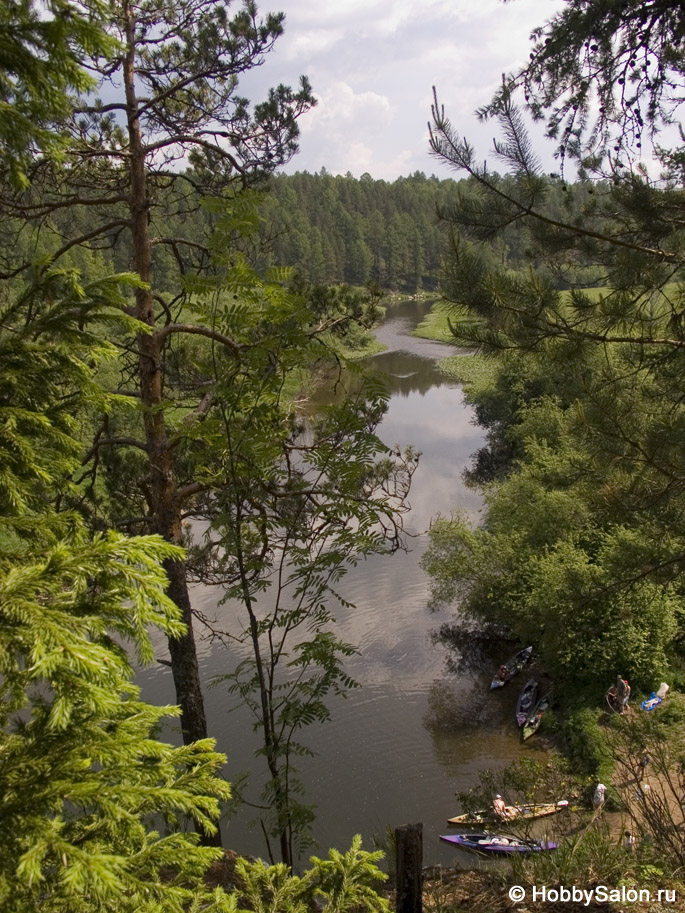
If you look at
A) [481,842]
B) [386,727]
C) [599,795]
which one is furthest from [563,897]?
[386,727]

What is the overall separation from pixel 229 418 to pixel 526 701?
35.6 feet

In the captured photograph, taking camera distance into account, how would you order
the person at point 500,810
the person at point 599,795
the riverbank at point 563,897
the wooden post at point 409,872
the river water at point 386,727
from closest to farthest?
1. the wooden post at point 409,872
2. the riverbank at point 563,897
3. the person at point 500,810
4. the person at point 599,795
5. the river water at point 386,727

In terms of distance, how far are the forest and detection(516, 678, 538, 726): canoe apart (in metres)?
2.40

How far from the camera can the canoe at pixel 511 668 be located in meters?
13.9

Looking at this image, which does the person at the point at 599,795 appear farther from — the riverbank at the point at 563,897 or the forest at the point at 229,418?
the riverbank at the point at 563,897

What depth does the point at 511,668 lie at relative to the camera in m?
14.1

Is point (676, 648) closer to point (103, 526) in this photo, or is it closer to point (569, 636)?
point (569, 636)

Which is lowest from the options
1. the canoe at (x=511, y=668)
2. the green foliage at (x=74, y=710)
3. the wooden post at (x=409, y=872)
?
the canoe at (x=511, y=668)

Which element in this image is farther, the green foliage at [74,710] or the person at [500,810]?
the person at [500,810]

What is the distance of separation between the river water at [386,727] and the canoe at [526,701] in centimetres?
34

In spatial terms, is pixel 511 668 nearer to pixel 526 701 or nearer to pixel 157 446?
pixel 526 701

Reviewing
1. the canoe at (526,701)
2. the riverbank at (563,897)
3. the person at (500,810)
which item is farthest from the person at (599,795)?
the riverbank at (563,897)

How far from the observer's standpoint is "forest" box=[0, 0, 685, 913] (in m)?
1.91

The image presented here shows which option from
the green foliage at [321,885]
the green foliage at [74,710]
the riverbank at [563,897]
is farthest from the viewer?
the riverbank at [563,897]
